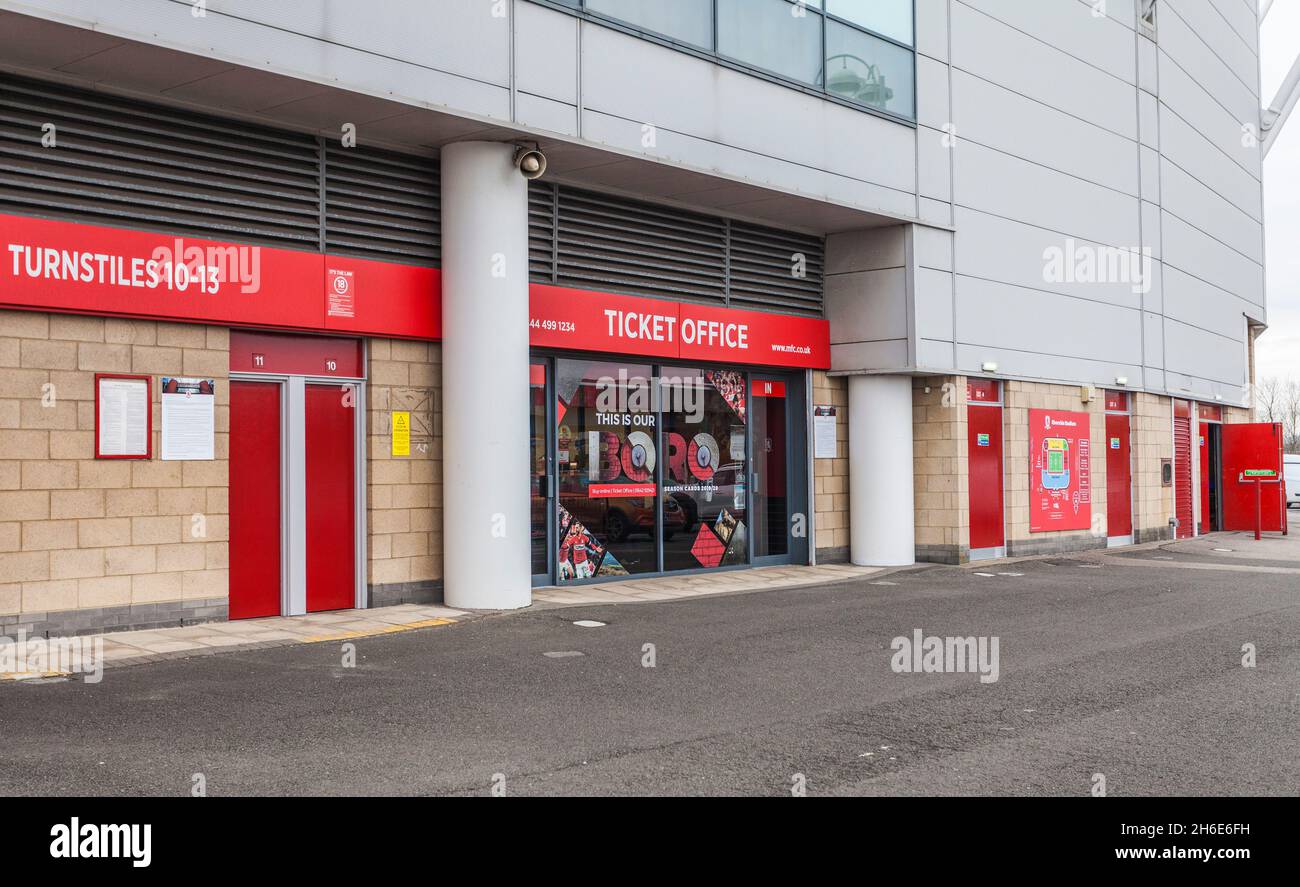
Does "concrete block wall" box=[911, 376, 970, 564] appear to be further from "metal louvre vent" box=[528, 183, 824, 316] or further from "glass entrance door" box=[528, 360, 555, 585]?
"glass entrance door" box=[528, 360, 555, 585]

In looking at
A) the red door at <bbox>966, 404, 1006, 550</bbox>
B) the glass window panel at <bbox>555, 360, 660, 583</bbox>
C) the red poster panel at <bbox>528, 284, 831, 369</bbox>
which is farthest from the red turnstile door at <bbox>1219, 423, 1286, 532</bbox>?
the glass window panel at <bbox>555, 360, 660, 583</bbox>

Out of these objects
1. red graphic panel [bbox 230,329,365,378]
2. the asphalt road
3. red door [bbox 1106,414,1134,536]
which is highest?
red graphic panel [bbox 230,329,365,378]

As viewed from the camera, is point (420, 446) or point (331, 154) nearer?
point (331, 154)

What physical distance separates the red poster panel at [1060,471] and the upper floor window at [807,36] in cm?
572

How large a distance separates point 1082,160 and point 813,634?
43.0 ft

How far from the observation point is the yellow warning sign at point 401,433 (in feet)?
37.3

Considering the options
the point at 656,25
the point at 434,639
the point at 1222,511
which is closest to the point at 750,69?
the point at 656,25

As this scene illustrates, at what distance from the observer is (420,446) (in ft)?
38.0

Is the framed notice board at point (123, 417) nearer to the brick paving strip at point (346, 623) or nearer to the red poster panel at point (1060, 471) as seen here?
the brick paving strip at point (346, 623)

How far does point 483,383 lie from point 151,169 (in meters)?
3.42

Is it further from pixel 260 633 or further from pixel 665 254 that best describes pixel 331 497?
pixel 665 254

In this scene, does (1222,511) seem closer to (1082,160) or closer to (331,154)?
(1082,160)

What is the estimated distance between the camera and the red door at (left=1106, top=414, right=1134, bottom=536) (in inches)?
806

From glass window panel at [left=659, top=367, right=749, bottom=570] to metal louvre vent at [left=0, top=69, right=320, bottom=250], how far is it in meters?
5.41
